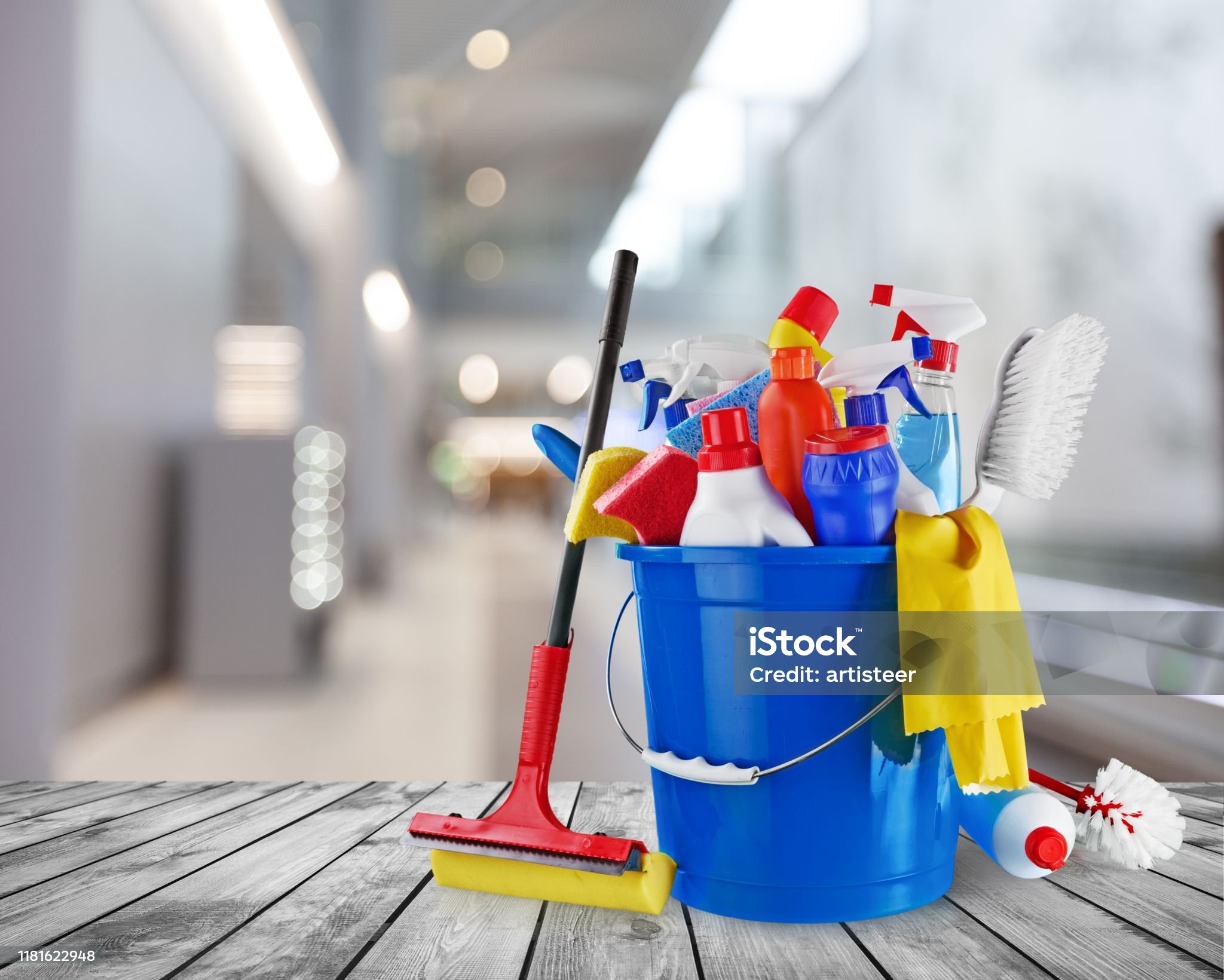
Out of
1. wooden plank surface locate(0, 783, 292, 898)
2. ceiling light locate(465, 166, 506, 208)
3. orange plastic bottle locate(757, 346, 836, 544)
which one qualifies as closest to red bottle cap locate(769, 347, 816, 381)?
orange plastic bottle locate(757, 346, 836, 544)

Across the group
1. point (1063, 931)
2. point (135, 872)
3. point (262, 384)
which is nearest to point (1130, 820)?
point (1063, 931)

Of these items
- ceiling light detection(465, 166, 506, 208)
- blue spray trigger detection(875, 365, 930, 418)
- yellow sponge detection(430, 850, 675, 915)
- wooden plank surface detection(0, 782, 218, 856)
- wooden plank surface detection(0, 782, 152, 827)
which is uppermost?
ceiling light detection(465, 166, 506, 208)

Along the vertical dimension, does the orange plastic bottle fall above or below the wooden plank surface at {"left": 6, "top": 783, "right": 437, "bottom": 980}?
above

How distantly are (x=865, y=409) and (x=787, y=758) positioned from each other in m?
0.24

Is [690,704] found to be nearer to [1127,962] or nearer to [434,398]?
[1127,962]

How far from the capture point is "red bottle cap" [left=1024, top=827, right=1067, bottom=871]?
614 millimetres

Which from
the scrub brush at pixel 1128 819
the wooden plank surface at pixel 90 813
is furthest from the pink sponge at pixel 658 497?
the wooden plank surface at pixel 90 813

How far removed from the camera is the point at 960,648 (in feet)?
1.73

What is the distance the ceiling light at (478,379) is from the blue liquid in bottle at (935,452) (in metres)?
10.4

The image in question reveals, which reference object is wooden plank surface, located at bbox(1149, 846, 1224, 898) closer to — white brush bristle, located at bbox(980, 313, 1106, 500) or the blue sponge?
white brush bristle, located at bbox(980, 313, 1106, 500)

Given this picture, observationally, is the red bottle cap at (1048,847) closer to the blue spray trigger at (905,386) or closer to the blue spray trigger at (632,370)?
the blue spray trigger at (905,386)

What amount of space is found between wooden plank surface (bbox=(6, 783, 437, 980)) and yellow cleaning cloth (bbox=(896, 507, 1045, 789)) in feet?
1.56

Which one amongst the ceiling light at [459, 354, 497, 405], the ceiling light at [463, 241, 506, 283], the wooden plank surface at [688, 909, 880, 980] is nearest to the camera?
the wooden plank surface at [688, 909, 880, 980]

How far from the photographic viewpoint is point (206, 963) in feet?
1.72
